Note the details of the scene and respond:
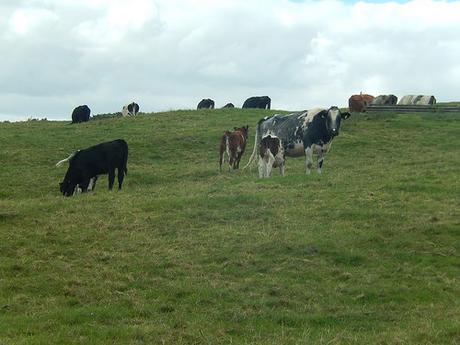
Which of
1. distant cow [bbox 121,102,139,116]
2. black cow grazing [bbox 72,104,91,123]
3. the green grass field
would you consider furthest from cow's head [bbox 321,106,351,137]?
distant cow [bbox 121,102,139,116]

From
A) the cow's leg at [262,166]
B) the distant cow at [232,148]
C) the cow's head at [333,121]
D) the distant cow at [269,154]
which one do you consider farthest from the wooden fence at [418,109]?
the cow's leg at [262,166]

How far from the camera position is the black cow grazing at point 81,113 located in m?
48.2

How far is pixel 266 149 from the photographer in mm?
22766

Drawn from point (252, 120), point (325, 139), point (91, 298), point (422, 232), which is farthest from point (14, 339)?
point (252, 120)

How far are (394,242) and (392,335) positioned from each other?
15.8 feet

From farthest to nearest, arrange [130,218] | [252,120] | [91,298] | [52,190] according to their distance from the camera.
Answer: [252,120] → [52,190] → [130,218] → [91,298]

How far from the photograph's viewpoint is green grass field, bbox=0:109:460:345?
30.9 feet

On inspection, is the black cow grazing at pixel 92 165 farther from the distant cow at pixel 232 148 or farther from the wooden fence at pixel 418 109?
the wooden fence at pixel 418 109

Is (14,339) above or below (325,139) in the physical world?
below

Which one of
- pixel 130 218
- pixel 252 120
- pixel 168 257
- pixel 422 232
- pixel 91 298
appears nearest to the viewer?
pixel 91 298

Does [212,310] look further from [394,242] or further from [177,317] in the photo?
[394,242]

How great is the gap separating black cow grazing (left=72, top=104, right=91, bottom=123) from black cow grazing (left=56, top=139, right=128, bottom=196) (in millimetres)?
25860

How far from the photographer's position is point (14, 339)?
8688 millimetres

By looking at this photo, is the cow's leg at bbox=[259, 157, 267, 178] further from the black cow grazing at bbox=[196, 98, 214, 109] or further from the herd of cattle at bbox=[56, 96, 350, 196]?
the black cow grazing at bbox=[196, 98, 214, 109]
